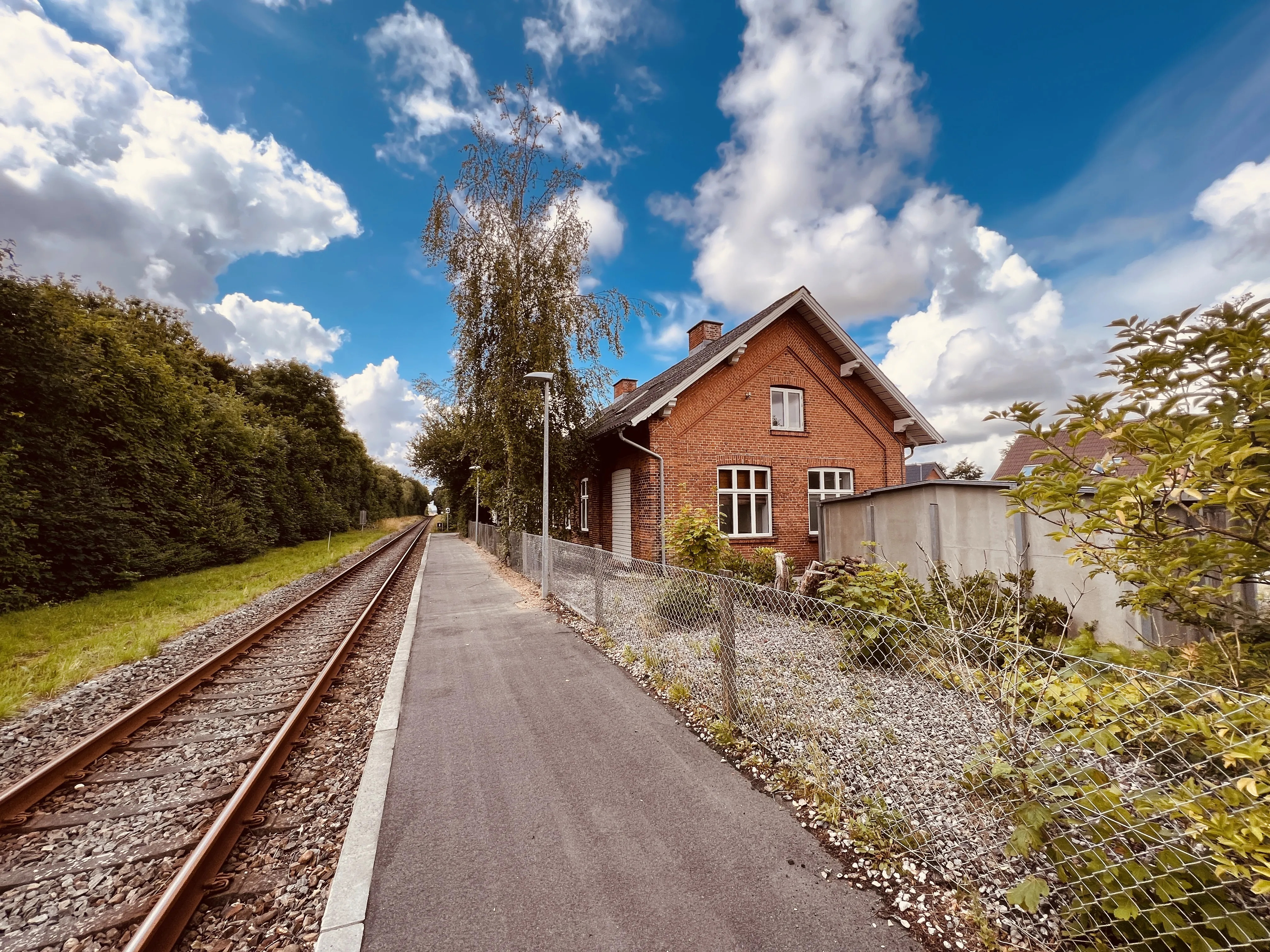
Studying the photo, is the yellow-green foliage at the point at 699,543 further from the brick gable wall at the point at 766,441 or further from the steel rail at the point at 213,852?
the steel rail at the point at 213,852

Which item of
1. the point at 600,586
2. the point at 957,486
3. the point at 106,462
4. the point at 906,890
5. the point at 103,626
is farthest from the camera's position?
the point at 106,462

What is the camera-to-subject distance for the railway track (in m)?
2.48

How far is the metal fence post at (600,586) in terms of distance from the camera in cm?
755

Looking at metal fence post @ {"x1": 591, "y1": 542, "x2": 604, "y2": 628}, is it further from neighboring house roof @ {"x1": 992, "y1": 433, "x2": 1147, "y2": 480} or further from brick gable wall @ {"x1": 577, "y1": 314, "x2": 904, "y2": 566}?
neighboring house roof @ {"x1": 992, "y1": 433, "x2": 1147, "y2": 480}

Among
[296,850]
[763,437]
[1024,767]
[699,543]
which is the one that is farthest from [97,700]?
[763,437]

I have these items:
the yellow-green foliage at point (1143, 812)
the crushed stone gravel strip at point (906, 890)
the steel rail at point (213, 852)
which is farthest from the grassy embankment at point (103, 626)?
the yellow-green foliage at point (1143, 812)

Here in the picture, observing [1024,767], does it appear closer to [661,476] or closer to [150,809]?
[150,809]

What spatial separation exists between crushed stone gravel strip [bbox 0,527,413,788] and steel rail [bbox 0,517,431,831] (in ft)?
0.50

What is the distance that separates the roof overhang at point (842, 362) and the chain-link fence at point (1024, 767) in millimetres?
8511

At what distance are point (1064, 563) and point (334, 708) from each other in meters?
8.66

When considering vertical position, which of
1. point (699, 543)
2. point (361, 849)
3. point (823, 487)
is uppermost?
point (823, 487)

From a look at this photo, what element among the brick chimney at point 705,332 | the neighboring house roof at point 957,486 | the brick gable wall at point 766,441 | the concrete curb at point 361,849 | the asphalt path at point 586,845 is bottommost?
the concrete curb at point 361,849

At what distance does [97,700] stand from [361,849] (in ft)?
15.8

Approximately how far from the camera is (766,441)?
14023mm
